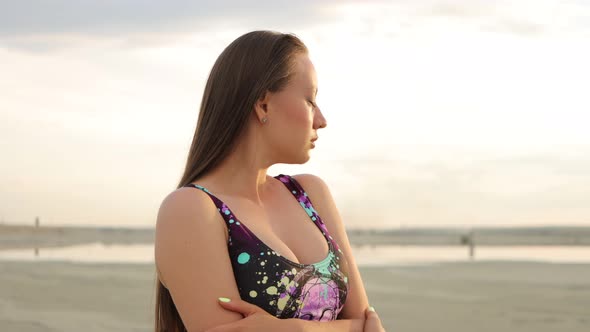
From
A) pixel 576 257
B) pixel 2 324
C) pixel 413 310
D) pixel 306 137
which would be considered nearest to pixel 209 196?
pixel 306 137

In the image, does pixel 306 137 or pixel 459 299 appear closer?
pixel 306 137

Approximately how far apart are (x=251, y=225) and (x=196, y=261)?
0.24 metres

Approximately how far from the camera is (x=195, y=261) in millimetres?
2525

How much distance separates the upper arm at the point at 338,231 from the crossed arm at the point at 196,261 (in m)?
0.28

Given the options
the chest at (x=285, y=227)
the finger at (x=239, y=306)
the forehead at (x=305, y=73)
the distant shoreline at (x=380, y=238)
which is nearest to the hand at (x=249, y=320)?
the finger at (x=239, y=306)

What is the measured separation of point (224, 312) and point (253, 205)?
0.43 metres

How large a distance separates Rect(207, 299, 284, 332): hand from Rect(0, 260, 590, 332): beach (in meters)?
4.99

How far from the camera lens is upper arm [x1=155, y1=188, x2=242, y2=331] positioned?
8.28ft

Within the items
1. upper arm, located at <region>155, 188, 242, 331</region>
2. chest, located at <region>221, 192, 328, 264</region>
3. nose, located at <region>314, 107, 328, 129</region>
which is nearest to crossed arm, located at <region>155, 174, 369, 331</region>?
upper arm, located at <region>155, 188, 242, 331</region>

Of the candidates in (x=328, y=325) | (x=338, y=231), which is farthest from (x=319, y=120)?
(x=328, y=325)

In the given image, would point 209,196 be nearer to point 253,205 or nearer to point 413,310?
point 253,205

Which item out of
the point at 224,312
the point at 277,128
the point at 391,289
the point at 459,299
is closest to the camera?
the point at 224,312

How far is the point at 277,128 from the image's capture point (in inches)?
106

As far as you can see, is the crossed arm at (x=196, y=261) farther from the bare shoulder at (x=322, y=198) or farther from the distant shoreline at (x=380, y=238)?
the distant shoreline at (x=380, y=238)
